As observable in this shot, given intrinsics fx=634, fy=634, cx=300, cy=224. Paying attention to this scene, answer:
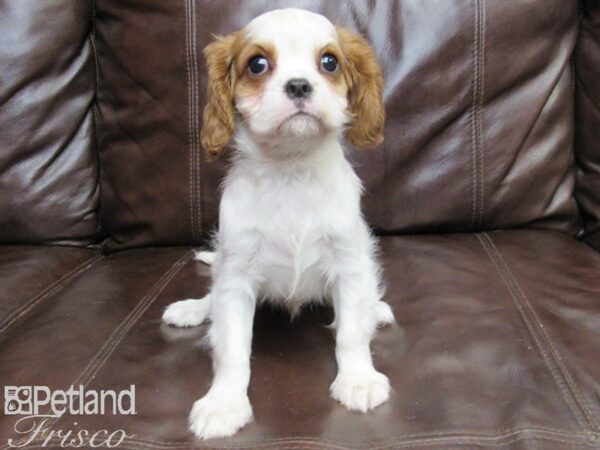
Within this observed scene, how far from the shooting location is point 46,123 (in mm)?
1929

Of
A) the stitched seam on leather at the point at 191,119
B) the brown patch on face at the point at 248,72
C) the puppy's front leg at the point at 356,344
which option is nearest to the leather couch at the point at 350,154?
the stitched seam on leather at the point at 191,119

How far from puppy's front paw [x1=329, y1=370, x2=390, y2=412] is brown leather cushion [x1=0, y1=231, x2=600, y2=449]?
0.07 feet

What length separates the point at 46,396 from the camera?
3.91ft

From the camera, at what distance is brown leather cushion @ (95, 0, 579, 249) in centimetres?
183

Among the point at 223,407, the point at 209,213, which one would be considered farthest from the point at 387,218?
the point at 223,407

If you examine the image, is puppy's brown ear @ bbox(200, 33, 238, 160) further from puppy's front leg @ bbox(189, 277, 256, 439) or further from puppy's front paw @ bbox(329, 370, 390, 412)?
puppy's front paw @ bbox(329, 370, 390, 412)

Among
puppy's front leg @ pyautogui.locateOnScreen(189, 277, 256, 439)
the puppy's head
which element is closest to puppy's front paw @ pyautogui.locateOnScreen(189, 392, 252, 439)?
puppy's front leg @ pyautogui.locateOnScreen(189, 277, 256, 439)

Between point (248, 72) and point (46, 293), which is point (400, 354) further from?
point (46, 293)

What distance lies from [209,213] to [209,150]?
60 cm

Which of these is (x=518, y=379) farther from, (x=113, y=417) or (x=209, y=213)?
(x=209, y=213)

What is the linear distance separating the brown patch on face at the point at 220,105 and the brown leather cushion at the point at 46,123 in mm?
748

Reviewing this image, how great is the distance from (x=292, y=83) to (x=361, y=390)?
1.92 feet

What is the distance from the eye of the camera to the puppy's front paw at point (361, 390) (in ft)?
3.80

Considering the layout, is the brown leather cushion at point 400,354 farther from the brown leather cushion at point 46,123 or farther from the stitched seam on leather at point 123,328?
the brown leather cushion at point 46,123
